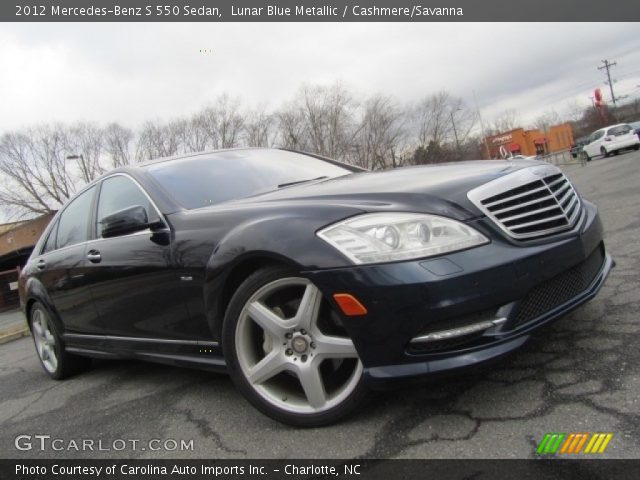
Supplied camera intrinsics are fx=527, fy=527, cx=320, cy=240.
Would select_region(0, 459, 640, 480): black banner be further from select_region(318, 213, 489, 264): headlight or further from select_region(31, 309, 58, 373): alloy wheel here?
select_region(31, 309, 58, 373): alloy wheel

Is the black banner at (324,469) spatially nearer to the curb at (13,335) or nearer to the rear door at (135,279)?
the rear door at (135,279)

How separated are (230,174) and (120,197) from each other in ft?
2.56

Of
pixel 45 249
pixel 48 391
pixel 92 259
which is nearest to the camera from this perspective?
pixel 92 259

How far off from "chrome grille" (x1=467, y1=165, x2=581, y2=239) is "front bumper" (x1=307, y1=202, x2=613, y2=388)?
9 centimetres

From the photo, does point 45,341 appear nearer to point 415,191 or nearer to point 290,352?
point 290,352

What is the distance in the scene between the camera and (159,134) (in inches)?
1718

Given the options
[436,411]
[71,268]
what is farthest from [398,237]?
[71,268]

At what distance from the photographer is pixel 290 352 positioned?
2.36 m

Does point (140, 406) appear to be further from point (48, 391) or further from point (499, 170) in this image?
point (499, 170)

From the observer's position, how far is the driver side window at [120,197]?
318 centimetres

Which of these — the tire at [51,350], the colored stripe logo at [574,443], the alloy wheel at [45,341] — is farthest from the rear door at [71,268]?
the colored stripe logo at [574,443]

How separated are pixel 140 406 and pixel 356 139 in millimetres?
46979

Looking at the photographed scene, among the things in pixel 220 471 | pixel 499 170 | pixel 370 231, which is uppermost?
pixel 499 170

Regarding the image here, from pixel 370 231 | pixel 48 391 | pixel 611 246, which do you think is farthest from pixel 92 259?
pixel 611 246
